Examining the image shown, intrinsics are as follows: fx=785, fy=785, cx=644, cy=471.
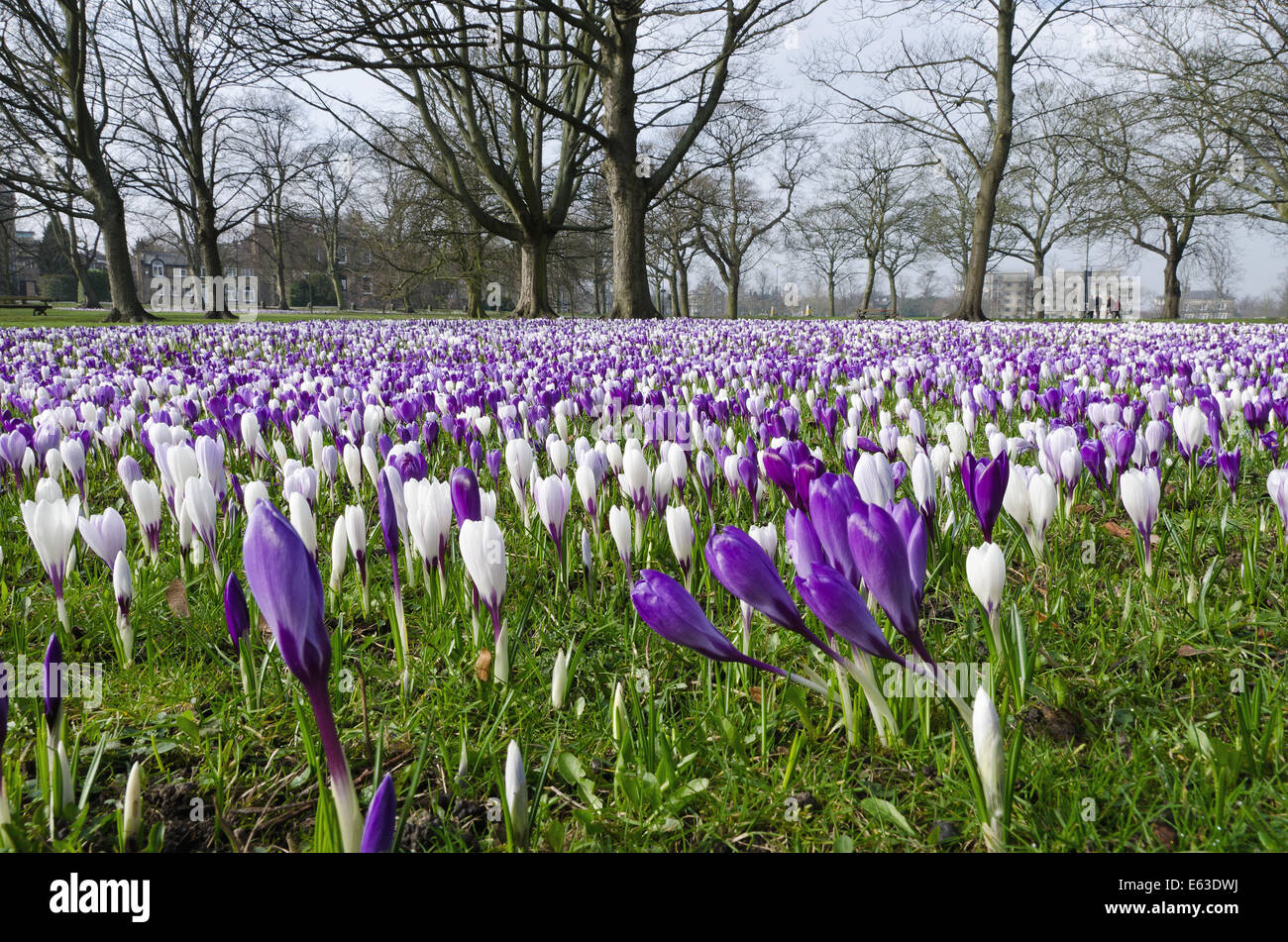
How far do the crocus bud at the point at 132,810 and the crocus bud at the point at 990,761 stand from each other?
50.0 inches

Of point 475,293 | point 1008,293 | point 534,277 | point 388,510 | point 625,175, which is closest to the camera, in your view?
→ point 388,510

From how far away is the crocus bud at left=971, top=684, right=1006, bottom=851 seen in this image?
1054 millimetres

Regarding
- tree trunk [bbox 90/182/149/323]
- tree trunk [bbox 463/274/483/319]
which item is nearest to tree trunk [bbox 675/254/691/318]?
tree trunk [bbox 463/274/483/319]

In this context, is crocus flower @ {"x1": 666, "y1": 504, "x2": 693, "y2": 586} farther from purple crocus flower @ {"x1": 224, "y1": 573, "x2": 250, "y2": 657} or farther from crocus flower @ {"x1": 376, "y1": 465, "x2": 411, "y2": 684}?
purple crocus flower @ {"x1": 224, "y1": 573, "x2": 250, "y2": 657}

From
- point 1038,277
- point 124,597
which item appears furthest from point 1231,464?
point 1038,277

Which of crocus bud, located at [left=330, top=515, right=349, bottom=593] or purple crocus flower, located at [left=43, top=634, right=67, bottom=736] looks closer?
purple crocus flower, located at [left=43, top=634, right=67, bottom=736]

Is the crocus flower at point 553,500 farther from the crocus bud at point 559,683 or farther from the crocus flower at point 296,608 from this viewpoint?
the crocus flower at point 296,608

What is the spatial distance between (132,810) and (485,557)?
690mm

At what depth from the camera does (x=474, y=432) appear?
4.12 m

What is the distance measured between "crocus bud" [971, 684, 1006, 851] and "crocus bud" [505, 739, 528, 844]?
65 centimetres

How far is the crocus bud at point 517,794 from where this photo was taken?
1154 millimetres

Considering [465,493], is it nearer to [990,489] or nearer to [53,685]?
[53,685]

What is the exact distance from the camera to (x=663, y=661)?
1972 mm
